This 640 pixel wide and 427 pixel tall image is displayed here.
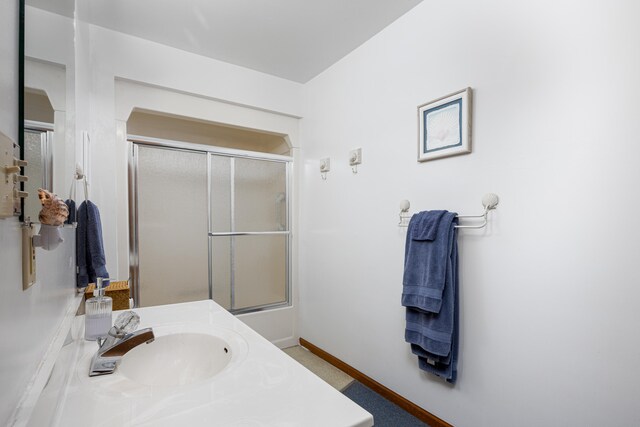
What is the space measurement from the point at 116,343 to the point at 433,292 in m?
1.38

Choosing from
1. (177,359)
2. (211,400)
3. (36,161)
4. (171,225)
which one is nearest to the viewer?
(36,161)

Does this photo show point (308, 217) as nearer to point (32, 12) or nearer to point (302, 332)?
point (302, 332)

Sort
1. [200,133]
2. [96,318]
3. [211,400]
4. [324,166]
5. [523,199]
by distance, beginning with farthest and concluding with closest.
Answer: [200,133]
[324,166]
[523,199]
[96,318]
[211,400]

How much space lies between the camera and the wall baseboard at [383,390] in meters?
1.80

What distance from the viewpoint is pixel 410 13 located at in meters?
1.95

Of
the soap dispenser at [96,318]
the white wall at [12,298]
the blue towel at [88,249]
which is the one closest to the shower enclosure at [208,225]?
the blue towel at [88,249]

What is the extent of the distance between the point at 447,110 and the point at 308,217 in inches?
62.8

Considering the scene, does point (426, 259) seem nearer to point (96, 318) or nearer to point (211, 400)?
point (211, 400)

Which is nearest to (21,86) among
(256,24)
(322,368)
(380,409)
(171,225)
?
(256,24)

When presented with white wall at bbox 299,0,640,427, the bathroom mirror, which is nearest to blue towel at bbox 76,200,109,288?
the bathroom mirror

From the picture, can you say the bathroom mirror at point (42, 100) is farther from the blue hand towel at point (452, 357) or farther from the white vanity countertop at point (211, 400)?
the blue hand towel at point (452, 357)

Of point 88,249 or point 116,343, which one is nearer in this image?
point 116,343

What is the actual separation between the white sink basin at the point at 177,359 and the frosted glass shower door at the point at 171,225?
1.35 metres

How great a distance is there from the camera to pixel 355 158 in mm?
2336
